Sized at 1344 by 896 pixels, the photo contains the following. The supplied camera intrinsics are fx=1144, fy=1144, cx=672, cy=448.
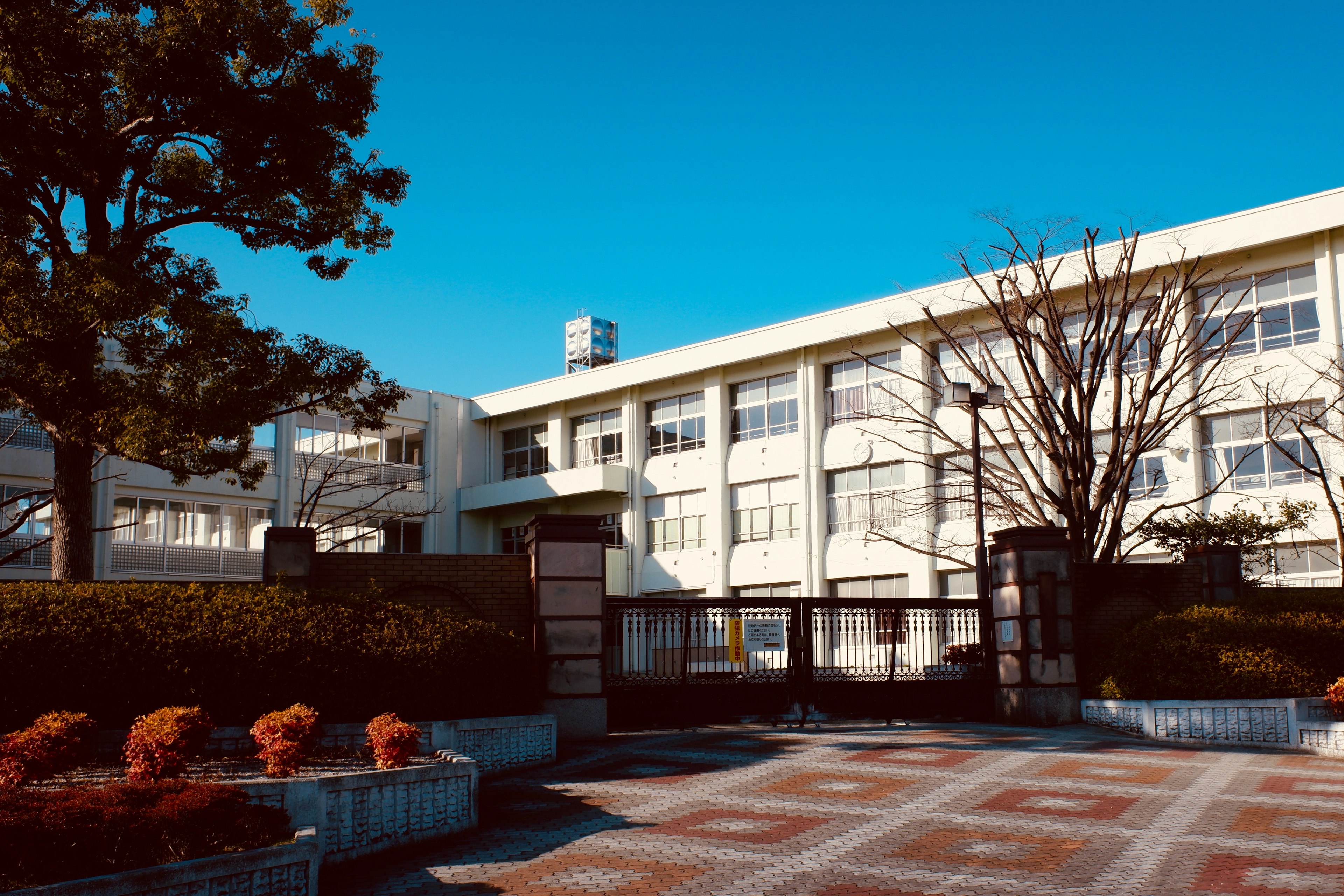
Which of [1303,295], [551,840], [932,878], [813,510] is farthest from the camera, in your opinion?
[813,510]

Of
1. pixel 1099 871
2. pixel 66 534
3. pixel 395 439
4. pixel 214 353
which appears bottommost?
pixel 1099 871

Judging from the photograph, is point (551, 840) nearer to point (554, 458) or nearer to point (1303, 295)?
point (1303, 295)

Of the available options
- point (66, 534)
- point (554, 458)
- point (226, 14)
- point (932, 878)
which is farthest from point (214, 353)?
point (554, 458)

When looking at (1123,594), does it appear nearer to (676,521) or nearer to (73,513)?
(73,513)

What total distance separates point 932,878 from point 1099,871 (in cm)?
109

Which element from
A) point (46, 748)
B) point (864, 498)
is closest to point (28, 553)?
point (864, 498)

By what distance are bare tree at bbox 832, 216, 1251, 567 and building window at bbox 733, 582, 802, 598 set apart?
11.3 feet

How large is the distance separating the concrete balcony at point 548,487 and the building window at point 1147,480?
17.6 meters

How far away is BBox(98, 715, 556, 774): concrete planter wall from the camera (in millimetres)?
9984

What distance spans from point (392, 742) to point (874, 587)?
26.6 metres

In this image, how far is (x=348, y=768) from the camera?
886 centimetres

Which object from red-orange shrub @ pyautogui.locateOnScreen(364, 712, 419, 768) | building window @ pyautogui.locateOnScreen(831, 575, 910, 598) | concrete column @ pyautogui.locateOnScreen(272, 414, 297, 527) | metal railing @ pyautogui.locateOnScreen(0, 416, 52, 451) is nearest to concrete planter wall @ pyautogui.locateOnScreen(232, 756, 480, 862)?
red-orange shrub @ pyautogui.locateOnScreen(364, 712, 419, 768)

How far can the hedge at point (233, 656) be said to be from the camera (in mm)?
10039

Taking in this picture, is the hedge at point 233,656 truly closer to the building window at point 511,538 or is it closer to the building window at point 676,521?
the building window at point 676,521
